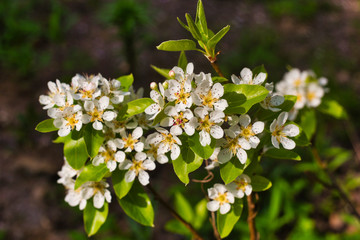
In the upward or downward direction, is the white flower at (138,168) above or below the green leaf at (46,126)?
below

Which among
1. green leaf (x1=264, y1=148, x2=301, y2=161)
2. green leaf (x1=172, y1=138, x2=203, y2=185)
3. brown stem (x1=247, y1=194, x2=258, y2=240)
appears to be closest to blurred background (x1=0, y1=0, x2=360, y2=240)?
brown stem (x1=247, y1=194, x2=258, y2=240)

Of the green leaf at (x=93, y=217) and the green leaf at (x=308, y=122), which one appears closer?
the green leaf at (x=93, y=217)

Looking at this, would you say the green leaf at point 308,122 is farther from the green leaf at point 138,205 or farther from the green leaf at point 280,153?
the green leaf at point 138,205

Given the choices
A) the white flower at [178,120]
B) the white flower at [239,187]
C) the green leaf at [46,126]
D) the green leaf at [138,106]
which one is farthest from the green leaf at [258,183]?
the green leaf at [46,126]

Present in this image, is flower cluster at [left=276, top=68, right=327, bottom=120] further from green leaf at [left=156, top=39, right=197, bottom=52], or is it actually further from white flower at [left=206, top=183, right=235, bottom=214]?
green leaf at [left=156, top=39, right=197, bottom=52]

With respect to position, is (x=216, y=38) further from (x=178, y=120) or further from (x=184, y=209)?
(x=184, y=209)
